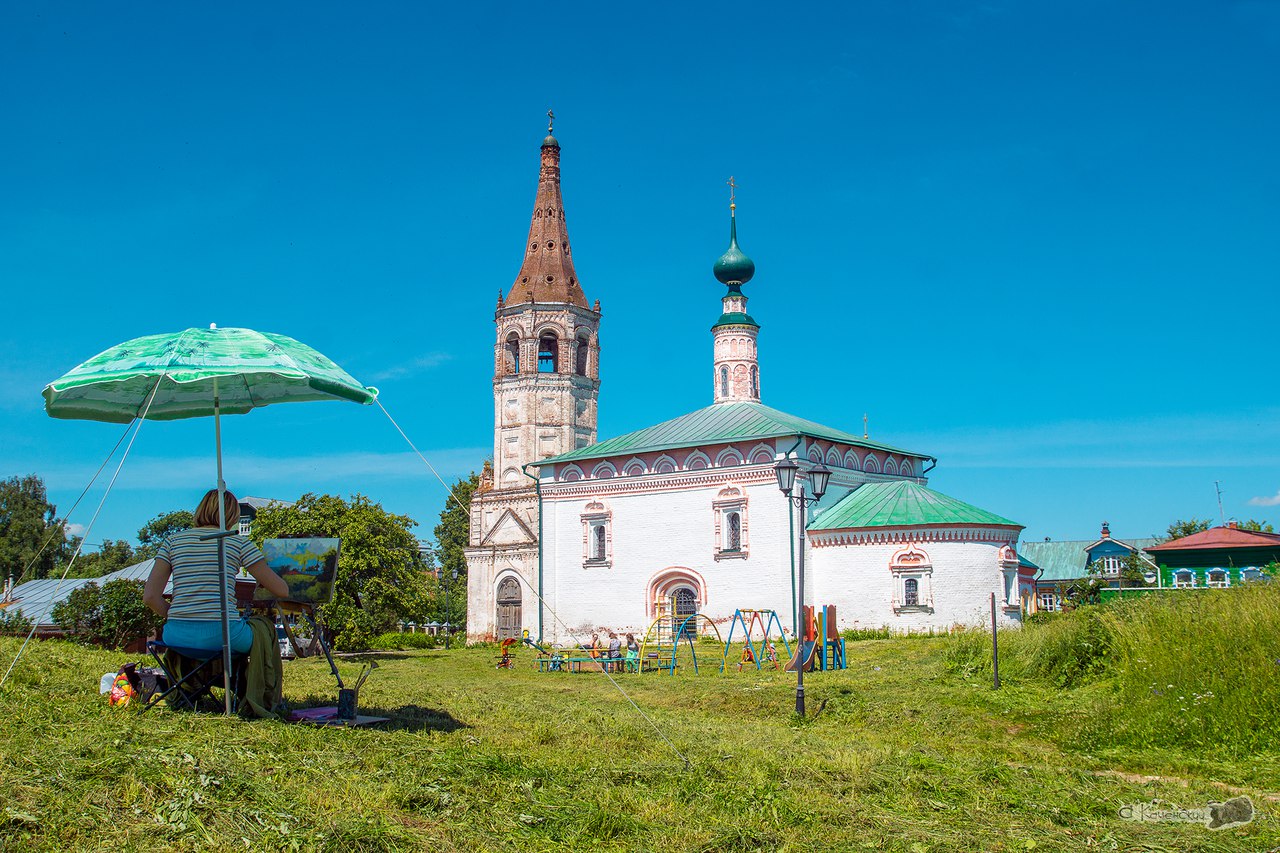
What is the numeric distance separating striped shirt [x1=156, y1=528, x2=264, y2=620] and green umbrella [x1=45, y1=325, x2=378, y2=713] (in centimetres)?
19

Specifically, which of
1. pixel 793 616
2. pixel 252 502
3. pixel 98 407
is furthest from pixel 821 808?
pixel 252 502

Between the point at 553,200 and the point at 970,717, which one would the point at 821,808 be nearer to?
the point at 970,717

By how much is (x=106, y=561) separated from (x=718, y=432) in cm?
3794

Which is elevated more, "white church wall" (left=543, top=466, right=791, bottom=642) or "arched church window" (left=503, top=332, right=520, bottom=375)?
"arched church window" (left=503, top=332, right=520, bottom=375)

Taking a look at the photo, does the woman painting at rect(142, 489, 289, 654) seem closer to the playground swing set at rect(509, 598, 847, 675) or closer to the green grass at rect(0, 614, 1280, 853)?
the green grass at rect(0, 614, 1280, 853)

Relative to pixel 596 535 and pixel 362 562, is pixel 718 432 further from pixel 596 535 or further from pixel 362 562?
pixel 362 562

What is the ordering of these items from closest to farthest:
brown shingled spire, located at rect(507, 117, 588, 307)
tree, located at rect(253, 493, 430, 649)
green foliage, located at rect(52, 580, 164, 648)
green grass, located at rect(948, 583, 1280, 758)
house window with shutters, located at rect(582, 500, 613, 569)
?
green grass, located at rect(948, 583, 1280, 758) < green foliage, located at rect(52, 580, 164, 648) < tree, located at rect(253, 493, 430, 649) < house window with shutters, located at rect(582, 500, 613, 569) < brown shingled spire, located at rect(507, 117, 588, 307)

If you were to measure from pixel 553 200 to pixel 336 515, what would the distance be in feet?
56.9

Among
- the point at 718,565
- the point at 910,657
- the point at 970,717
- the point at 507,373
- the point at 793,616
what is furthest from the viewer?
the point at 507,373

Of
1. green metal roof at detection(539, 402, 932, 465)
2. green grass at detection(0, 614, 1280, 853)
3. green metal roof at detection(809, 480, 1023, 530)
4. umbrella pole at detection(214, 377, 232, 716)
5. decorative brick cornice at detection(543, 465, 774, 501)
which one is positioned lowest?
green grass at detection(0, 614, 1280, 853)

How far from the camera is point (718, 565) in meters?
30.7

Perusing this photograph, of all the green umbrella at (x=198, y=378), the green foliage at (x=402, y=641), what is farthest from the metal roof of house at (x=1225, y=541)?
the green umbrella at (x=198, y=378)

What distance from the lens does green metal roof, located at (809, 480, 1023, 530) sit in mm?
27672

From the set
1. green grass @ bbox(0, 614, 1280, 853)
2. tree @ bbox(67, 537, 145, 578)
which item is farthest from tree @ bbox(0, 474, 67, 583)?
green grass @ bbox(0, 614, 1280, 853)
